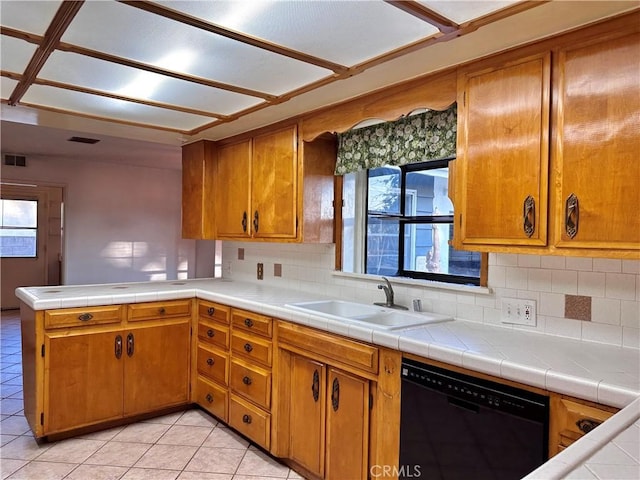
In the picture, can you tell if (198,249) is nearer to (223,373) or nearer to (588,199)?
(223,373)

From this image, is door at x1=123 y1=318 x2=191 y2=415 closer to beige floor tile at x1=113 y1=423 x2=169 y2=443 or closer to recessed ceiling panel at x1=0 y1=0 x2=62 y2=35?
beige floor tile at x1=113 y1=423 x2=169 y2=443

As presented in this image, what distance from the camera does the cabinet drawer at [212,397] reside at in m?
2.99

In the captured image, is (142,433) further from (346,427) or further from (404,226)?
(404,226)

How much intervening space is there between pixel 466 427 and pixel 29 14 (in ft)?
7.09

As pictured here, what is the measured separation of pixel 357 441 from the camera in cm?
210

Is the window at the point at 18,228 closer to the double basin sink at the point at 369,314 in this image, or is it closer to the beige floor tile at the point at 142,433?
the beige floor tile at the point at 142,433

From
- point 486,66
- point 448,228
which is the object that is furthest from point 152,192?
point 486,66

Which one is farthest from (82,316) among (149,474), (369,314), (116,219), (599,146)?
(116,219)

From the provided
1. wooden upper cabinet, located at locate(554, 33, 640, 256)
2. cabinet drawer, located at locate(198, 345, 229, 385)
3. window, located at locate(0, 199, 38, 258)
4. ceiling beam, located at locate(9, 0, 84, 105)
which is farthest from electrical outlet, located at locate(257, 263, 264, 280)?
window, located at locate(0, 199, 38, 258)

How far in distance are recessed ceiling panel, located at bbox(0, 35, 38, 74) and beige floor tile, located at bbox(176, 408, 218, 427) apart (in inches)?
92.8

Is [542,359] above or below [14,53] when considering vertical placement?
below

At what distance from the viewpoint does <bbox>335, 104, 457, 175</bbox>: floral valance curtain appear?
2371mm

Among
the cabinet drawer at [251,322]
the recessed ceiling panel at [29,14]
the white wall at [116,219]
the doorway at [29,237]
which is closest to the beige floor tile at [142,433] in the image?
the cabinet drawer at [251,322]

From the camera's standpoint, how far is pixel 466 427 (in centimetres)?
165
